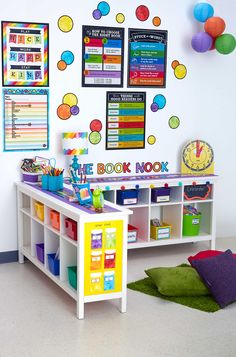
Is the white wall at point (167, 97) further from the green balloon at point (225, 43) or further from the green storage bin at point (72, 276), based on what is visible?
the green storage bin at point (72, 276)

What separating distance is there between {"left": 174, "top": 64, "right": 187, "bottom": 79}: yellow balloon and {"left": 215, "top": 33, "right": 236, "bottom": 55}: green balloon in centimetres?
35

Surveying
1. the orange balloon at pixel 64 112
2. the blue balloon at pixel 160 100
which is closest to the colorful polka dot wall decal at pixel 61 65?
the orange balloon at pixel 64 112

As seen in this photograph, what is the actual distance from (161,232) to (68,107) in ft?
4.27

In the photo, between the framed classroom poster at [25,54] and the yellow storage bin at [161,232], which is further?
the yellow storage bin at [161,232]

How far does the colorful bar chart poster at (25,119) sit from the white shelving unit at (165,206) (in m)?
0.57

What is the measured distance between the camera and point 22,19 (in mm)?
4547

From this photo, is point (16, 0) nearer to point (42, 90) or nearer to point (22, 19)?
point (22, 19)

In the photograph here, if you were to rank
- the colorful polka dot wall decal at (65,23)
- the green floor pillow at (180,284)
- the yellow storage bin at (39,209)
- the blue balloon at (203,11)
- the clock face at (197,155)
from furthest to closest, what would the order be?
the clock face at (197,155) → the blue balloon at (203,11) → the colorful polka dot wall decal at (65,23) → the yellow storage bin at (39,209) → the green floor pillow at (180,284)

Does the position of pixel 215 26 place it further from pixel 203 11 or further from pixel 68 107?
pixel 68 107

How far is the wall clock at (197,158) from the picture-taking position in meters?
5.23

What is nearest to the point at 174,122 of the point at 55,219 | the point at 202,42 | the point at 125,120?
the point at 125,120

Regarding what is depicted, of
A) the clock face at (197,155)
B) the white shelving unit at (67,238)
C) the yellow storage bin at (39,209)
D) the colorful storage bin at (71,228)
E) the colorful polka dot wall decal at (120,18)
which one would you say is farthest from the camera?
the clock face at (197,155)

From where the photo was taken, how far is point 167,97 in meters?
5.18

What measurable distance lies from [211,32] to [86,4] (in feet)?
3.57
